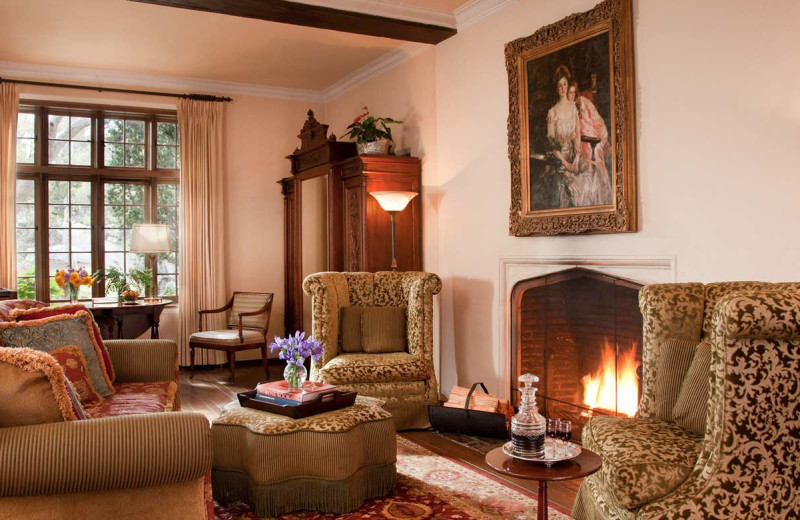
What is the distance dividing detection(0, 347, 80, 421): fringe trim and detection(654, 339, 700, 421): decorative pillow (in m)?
2.14

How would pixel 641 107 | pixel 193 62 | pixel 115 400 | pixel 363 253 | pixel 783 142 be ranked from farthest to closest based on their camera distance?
1. pixel 193 62
2. pixel 363 253
3. pixel 641 107
4. pixel 115 400
5. pixel 783 142

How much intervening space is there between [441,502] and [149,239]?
4.23 meters

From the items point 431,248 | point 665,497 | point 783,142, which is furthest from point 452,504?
point 431,248

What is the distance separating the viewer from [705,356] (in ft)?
8.51

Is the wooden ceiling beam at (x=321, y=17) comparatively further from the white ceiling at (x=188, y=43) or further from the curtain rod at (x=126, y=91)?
the curtain rod at (x=126, y=91)

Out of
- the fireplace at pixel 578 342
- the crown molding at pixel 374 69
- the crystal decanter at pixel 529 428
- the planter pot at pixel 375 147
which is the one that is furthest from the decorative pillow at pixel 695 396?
the crown molding at pixel 374 69

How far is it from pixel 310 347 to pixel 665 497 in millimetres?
1810

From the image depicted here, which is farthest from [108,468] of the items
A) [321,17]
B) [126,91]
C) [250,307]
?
[126,91]

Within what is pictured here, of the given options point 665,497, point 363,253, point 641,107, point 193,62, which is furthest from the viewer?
point 193,62

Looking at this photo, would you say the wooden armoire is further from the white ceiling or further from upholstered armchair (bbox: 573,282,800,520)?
upholstered armchair (bbox: 573,282,800,520)

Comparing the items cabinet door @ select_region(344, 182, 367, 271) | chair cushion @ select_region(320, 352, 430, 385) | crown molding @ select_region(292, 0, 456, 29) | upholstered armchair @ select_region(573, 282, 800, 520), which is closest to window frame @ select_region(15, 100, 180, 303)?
cabinet door @ select_region(344, 182, 367, 271)

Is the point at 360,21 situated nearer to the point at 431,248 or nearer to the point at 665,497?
the point at 431,248

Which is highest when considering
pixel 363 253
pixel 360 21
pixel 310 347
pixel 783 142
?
pixel 360 21

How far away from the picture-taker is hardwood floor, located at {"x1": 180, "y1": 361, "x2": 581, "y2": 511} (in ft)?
11.1
